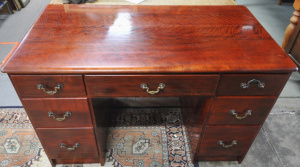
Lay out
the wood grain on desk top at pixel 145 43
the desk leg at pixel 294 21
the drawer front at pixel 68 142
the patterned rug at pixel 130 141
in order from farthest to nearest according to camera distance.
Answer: the desk leg at pixel 294 21 < the patterned rug at pixel 130 141 < the drawer front at pixel 68 142 < the wood grain on desk top at pixel 145 43

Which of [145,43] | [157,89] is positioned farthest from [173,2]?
[157,89]

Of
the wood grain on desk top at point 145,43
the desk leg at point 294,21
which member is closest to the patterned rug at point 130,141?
the wood grain on desk top at point 145,43

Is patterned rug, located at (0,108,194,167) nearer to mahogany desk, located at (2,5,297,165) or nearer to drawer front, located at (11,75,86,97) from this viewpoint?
mahogany desk, located at (2,5,297,165)

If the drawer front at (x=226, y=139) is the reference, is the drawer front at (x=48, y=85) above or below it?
above

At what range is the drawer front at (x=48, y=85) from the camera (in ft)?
2.72

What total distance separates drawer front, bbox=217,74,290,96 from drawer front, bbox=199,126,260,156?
0.75 feet

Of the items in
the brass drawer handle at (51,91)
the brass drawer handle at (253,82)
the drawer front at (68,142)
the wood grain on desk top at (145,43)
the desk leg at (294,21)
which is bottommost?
the drawer front at (68,142)

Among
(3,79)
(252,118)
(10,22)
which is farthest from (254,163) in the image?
(10,22)

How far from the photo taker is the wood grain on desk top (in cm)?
82

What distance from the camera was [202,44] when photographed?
0.93 metres

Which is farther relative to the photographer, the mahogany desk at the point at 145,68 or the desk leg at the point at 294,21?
the desk leg at the point at 294,21

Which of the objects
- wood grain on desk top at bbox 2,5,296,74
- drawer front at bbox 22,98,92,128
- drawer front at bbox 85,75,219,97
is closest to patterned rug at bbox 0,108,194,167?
drawer front at bbox 22,98,92,128

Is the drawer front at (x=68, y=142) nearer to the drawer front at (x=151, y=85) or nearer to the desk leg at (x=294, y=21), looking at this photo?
the drawer front at (x=151, y=85)

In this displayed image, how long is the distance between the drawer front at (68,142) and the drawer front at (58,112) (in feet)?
0.14
